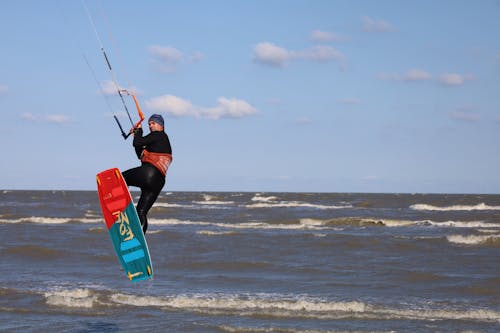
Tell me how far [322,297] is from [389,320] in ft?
7.40

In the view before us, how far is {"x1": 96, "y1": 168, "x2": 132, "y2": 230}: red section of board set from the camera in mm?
7809

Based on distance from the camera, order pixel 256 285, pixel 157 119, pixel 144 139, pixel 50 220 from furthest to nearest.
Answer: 1. pixel 50 220
2. pixel 256 285
3. pixel 157 119
4. pixel 144 139

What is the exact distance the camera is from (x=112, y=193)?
25.9ft

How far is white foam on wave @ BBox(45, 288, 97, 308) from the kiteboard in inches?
209

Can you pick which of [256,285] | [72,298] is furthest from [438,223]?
[72,298]

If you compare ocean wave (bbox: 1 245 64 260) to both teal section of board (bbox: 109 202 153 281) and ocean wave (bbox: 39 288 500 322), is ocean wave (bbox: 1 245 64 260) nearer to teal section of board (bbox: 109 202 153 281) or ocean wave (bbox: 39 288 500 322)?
ocean wave (bbox: 39 288 500 322)

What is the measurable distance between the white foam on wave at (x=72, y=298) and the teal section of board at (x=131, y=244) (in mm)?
5295

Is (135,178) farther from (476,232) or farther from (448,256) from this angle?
(476,232)

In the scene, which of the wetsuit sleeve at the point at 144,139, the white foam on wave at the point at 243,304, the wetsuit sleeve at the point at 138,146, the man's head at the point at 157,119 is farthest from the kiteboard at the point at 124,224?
the white foam on wave at the point at 243,304

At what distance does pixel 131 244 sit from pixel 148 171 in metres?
0.93

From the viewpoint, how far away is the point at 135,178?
7.80 m

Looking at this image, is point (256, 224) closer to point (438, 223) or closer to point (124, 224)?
point (438, 223)

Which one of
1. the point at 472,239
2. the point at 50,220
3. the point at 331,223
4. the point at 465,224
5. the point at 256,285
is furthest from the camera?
the point at 50,220

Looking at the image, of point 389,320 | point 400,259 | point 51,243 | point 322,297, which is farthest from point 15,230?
point 389,320
